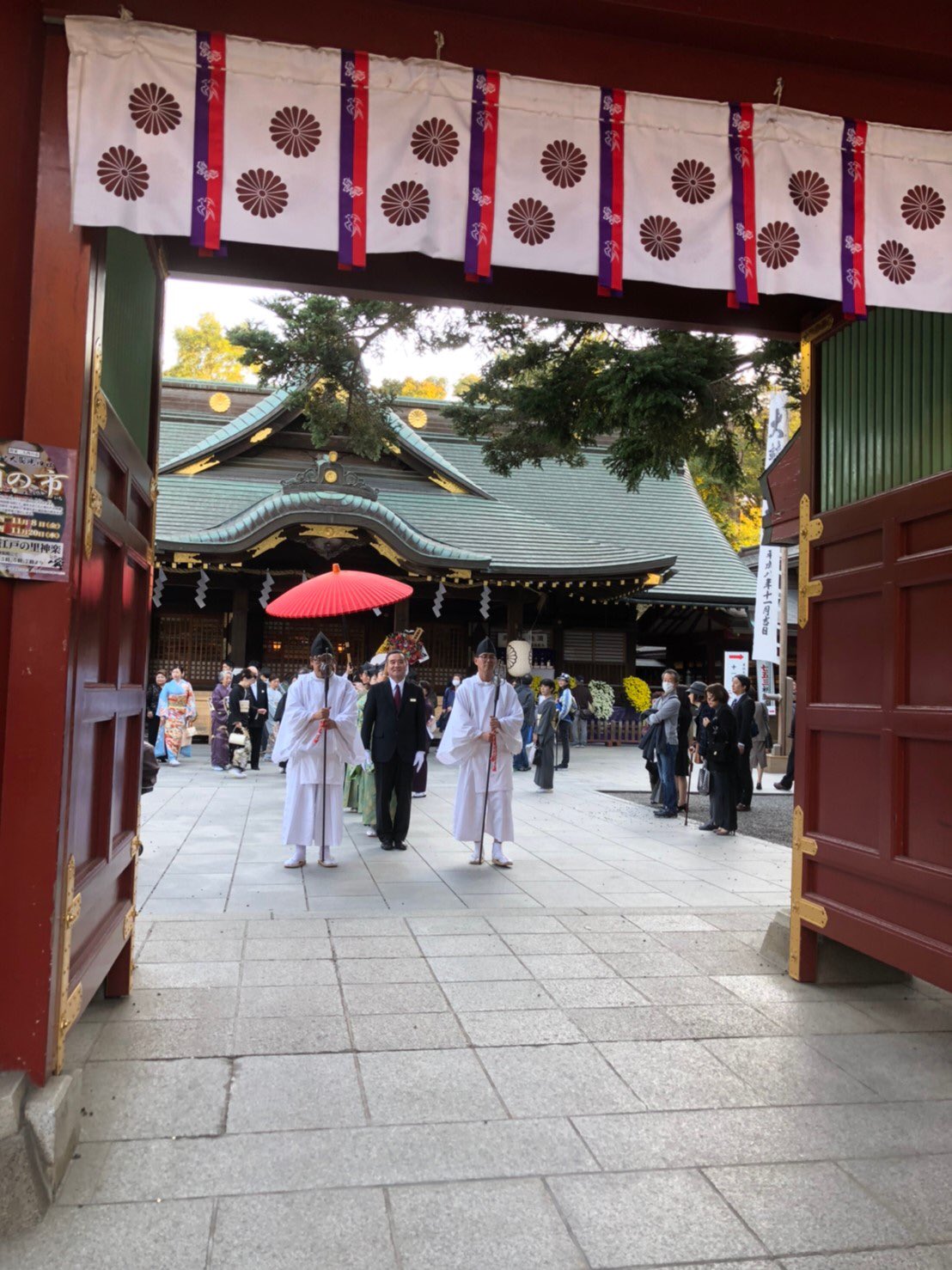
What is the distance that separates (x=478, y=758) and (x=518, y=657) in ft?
33.8

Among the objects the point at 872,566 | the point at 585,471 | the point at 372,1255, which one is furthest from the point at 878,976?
the point at 585,471

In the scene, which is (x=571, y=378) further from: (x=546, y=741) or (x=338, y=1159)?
(x=546, y=741)

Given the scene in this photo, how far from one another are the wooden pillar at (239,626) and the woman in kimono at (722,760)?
35.2ft

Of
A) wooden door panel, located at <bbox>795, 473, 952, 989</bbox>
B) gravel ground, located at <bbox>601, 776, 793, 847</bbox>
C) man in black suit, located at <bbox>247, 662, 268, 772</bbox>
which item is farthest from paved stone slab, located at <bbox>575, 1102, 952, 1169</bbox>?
man in black suit, located at <bbox>247, 662, 268, 772</bbox>

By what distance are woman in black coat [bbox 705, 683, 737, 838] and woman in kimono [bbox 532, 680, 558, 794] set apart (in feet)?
11.6

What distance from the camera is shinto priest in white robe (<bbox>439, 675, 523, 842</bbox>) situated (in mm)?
7246

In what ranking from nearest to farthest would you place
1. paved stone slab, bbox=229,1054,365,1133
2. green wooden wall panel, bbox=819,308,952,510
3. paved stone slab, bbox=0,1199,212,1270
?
paved stone slab, bbox=0,1199,212,1270
paved stone slab, bbox=229,1054,365,1133
green wooden wall panel, bbox=819,308,952,510

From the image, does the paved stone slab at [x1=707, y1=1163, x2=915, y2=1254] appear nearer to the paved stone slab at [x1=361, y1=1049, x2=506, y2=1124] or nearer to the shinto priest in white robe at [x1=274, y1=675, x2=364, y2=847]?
the paved stone slab at [x1=361, y1=1049, x2=506, y2=1124]

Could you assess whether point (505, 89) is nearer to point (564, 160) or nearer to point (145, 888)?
point (564, 160)

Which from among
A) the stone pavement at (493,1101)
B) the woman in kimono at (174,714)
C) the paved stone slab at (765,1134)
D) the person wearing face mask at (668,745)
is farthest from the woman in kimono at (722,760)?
the woman in kimono at (174,714)

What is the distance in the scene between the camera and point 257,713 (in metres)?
13.9

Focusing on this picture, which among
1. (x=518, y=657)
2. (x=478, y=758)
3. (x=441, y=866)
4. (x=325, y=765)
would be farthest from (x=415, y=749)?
(x=518, y=657)

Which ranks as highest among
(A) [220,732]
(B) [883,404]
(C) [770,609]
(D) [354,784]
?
(C) [770,609]

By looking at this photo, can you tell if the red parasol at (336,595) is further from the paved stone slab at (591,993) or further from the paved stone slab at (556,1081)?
the paved stone slab at (556,1081)
